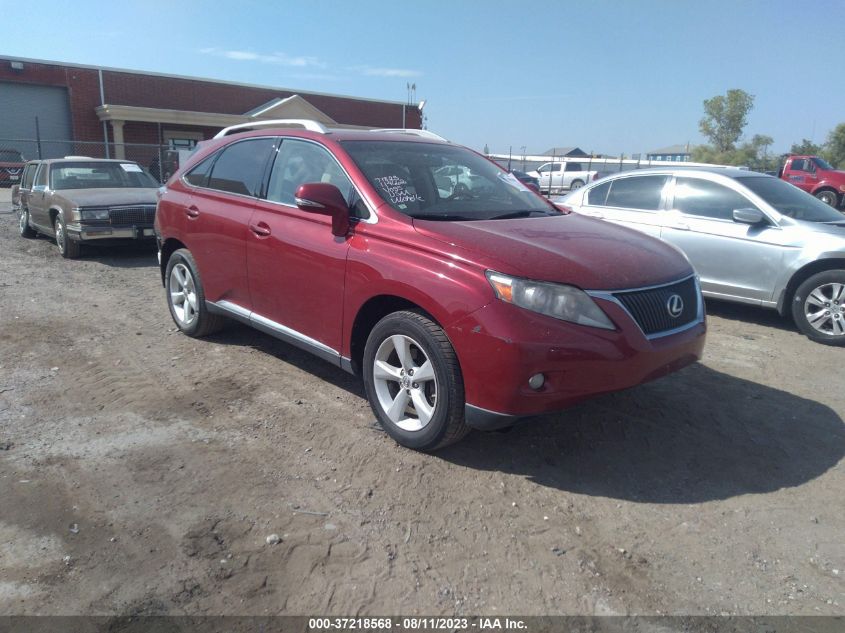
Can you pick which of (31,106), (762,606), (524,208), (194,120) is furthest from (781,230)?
(31,106)

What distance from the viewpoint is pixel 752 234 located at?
6.78 meters

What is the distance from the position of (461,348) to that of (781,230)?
486 centimetres

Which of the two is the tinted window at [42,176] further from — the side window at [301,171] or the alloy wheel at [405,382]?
the alloy wheel at [405,382]

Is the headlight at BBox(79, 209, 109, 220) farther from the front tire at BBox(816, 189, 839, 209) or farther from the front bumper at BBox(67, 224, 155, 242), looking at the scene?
the front tire at BBox(816, 189, 839, 209)

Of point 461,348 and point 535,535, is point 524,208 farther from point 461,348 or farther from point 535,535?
point 535,535

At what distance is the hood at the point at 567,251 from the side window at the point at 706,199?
128 inches

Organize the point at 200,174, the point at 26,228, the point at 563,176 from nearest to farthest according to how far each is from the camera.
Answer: the point at 200,174, the point at 26,228, the point at 563,176

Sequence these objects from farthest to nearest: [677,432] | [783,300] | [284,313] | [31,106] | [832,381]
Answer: [31,106], [783,300], [832,381], [284,313], [677,432]

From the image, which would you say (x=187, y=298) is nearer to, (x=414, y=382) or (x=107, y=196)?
(x=414, y=382)

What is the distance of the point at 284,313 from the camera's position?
4629 millimetres

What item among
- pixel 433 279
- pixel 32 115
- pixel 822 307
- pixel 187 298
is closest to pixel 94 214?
pixel 187 298

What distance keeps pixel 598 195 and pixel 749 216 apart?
2084mm

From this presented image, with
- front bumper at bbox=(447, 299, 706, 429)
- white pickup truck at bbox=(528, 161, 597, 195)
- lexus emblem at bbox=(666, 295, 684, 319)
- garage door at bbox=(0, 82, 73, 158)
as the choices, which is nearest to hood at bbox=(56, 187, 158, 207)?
front bumper at bbox=(447, 299, 706, 429)

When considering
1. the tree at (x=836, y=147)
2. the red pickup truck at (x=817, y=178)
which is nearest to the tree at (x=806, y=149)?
the tree at (x=836, y=147)
